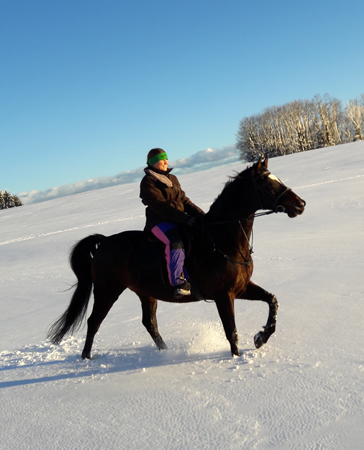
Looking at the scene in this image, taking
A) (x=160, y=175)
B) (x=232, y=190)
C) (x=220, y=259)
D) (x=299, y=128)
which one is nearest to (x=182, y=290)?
(x=220, y=259)

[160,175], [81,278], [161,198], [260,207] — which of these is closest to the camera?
[260,207]

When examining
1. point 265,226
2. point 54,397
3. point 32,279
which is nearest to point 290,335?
point 54,397

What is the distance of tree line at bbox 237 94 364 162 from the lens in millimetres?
60625

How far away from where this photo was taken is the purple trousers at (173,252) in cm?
400

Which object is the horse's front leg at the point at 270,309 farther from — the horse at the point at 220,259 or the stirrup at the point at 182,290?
the stirrup at the point at 182,290

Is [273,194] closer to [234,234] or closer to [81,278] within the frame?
[234,234]

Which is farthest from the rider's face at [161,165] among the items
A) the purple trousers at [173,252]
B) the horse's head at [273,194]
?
the horse's head at [273,194]

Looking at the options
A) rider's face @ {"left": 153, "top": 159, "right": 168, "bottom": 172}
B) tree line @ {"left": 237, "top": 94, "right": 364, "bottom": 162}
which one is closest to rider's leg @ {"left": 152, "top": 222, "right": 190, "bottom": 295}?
rider's face @ {"left": 153, "top": 159, "right": 168, "bottom": 172}

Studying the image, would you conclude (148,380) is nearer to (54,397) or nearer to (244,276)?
(54,397)

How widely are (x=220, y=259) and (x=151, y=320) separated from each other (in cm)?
134

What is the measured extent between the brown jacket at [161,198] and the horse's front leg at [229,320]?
2.93 feet

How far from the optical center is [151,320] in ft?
15.6

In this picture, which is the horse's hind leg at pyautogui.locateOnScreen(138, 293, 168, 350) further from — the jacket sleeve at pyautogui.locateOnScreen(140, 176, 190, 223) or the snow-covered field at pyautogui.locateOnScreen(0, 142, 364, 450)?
the jacket sleeve at pyautogui.locateOnScreen(140, 176, 190, 223)

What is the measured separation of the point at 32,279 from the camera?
897 centimetres
